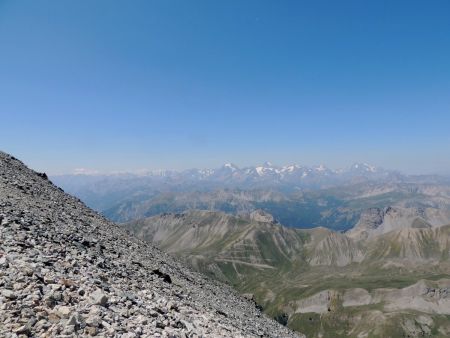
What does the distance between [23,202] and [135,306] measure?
26.7 metres

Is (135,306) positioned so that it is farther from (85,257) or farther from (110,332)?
(85,257)

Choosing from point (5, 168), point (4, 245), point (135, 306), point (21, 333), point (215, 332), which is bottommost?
point (215, 332)

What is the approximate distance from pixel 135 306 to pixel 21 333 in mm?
6647

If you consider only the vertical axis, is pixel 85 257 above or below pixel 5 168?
below

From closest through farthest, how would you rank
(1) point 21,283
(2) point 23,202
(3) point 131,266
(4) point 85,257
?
(1) point 21,283
(4) point 85,257
(3) point 131,266
(2) point 23,202

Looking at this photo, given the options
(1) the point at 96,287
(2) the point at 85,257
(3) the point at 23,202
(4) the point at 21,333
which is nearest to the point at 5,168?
(3) the point at 23,202

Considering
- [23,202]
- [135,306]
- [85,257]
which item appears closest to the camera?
[135,306]

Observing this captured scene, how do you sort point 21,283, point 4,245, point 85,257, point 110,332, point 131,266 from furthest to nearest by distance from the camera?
point 131,266
point 85,257
point 4,245
point 21,283
point 110,332

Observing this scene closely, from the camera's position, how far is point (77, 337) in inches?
545

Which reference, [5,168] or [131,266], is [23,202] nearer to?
[131,266]

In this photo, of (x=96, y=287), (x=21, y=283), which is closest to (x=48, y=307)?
(x=21, y=283)

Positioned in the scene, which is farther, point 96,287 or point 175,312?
point 175,312

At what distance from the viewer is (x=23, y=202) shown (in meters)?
40.1

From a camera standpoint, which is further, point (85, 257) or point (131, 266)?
point (131, 266)
